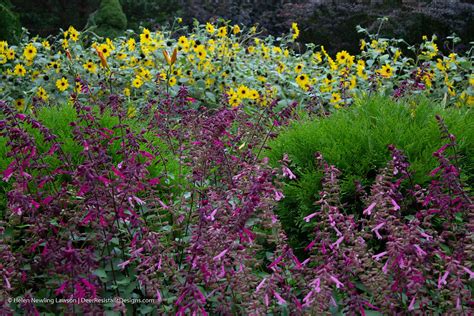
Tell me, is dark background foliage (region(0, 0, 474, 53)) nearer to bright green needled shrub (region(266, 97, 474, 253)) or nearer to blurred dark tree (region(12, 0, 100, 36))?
blurred dark tree (region(12, 0, 100, 36))

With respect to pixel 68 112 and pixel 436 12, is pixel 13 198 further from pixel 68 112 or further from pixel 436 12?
pixel 436 12

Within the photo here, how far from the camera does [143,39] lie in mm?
5855

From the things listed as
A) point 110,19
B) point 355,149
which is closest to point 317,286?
point 355,149

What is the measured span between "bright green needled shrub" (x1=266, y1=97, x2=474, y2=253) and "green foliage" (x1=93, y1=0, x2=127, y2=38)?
8.55m

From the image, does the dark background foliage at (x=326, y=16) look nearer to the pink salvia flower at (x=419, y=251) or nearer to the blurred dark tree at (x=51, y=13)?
the blurred dark tree at (x=51, y=13)

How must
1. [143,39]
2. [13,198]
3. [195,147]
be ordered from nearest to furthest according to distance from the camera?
[13,198] < [195,147] < [143,39]

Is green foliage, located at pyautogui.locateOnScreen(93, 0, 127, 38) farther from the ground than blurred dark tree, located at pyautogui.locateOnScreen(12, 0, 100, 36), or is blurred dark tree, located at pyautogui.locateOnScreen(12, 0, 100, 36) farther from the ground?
green foliage, located at pyautogui.locateOnScreen(93, 0, 127, 38)

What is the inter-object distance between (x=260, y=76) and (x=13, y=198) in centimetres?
397

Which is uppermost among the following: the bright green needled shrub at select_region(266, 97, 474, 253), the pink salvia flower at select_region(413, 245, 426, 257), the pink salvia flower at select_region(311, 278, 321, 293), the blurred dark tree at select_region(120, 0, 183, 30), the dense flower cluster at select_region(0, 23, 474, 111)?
the pink salvia flower at select_region(413, 245, 426, 257)

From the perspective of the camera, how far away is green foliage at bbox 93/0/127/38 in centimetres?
1113

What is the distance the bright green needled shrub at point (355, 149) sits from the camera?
2.83 meters

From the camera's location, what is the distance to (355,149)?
2.89 m

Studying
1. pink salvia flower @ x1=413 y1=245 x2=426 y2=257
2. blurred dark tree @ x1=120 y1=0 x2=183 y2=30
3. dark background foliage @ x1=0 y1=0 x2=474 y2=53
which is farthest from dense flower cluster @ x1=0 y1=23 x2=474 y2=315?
blurred dark tree @ x1=120 y1=0 x2=183 y2=30

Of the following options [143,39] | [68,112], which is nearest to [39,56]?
[143,39]
